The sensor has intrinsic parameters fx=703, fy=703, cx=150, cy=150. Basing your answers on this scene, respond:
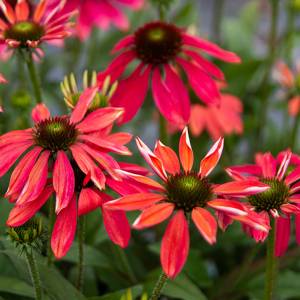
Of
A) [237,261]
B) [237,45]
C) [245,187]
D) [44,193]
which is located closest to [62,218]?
[44,193]

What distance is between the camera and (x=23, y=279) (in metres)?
0.61

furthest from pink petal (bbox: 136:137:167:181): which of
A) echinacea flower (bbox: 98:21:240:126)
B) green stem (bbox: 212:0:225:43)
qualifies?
green stem (bbox: 212:0:225:43)

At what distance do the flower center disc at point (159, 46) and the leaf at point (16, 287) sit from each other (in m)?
0.30

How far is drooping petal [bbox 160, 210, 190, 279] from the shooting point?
1.42 feet

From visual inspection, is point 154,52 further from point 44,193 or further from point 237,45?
point 237,45

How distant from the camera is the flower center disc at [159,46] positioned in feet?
2.53

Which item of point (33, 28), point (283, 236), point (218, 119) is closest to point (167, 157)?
point (283, 236)

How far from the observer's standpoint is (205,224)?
44 cm

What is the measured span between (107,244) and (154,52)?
222mm

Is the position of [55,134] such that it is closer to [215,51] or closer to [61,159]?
[61,159]

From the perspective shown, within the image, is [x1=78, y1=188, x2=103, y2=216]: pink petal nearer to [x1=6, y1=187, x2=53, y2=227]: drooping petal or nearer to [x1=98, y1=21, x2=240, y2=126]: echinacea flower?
[x1=6, y1=187, x2=53, y2=227]: drooping petal

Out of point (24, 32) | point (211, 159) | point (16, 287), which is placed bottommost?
point (16, 287)

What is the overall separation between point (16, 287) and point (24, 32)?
0.24 metres

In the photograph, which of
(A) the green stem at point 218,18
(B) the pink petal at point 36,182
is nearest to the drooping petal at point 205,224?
(B) the pink petal at point 36,182
